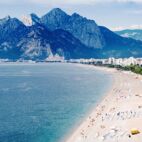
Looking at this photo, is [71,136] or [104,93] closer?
[71,136]

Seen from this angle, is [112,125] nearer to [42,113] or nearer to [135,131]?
[135,131]

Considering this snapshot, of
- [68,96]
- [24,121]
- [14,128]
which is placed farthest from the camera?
[68,96]

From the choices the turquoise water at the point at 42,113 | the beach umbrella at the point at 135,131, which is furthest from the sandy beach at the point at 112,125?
the turquoise water at the point at 42,113

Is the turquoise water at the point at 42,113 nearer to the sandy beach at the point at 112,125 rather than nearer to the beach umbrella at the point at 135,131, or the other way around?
the sandy beach at the point at 112,125

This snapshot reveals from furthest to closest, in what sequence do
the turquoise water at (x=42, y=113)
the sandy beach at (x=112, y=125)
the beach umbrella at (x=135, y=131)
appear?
the turquoise water at (x=42, y=113)
the beach umbrella at (x=135, y=131)
the sandy beach at (x=112, y=125)

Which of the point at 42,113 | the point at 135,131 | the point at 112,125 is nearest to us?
the point at 135,131

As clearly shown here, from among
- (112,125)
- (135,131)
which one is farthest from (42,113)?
(135,131)

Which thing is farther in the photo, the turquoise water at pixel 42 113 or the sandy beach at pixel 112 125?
the turquoise water at pixel 42 113

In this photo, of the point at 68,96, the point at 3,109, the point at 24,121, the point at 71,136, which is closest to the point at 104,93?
the point at 68,96

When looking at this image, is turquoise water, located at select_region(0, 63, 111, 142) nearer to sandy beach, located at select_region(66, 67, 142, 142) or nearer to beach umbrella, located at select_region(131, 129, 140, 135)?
sandy beach, located at select_region(66, 67, 142, 142)

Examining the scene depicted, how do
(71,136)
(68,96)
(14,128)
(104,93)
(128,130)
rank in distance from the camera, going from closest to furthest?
(128,130)
(71,136)
(14,128)
(68,96)
(104,93)

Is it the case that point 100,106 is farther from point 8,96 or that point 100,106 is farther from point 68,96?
point 8,96
